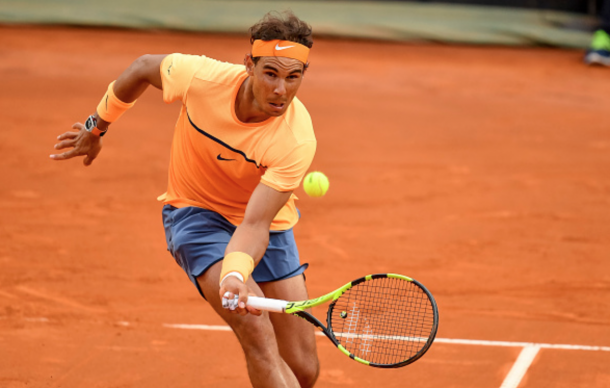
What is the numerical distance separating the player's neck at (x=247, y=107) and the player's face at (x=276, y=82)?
100mm

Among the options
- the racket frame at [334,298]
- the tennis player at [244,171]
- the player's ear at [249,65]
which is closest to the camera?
the racket frame at [334,298]

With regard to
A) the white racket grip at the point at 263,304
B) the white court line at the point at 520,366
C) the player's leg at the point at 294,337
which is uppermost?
the white racket grip at the point at 263,304

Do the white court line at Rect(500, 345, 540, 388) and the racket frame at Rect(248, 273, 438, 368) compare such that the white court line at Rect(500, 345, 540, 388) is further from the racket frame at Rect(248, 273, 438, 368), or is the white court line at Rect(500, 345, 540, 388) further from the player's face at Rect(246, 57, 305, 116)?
the player's face at Rect(246, 57, 305, 116)

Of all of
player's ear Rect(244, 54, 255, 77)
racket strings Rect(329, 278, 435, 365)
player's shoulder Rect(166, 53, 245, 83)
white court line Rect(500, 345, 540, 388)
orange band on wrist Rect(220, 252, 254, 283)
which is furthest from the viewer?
white court line Rect(500, 345, 540, 388)

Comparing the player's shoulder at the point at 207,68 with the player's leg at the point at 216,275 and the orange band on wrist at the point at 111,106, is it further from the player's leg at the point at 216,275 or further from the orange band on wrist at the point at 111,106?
the player's leg at the point at 216,275

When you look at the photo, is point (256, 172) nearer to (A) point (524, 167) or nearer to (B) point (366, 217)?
(B) point (366, 217)

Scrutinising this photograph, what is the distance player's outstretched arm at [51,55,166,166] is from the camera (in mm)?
4379

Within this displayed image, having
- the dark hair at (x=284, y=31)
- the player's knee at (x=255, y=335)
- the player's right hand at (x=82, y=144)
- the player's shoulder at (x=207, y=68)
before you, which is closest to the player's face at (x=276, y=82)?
the dark hair at (x=284, y=31)

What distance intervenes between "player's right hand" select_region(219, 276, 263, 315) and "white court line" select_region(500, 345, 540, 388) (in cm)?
224

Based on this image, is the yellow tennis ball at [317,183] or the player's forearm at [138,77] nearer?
the player's forearm at [138,77]

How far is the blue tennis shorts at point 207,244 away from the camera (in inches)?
162

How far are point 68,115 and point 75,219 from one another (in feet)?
11.0

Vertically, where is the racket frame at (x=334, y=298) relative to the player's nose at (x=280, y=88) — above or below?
below

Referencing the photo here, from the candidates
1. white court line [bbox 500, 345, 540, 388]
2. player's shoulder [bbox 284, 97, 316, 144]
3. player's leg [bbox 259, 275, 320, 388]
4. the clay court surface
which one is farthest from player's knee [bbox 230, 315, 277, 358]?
white court line [bbox 500, 345, 540, 388]
